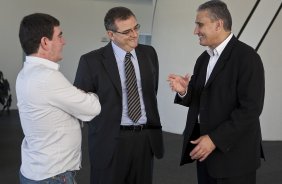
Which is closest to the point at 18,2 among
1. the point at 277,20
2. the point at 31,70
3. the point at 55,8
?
the point at 55,8

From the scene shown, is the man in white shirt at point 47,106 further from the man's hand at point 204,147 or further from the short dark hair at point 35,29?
the man's hand at point 204,147

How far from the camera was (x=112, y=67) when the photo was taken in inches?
101

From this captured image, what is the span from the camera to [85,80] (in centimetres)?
257

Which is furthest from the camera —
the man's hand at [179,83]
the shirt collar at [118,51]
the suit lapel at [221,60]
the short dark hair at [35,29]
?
the shirt collar at [118,51]

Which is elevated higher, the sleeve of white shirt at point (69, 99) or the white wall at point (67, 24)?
the sleeve of white shirt at point (69, 99)

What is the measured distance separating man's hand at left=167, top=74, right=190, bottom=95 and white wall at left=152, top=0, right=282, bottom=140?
4322 mm

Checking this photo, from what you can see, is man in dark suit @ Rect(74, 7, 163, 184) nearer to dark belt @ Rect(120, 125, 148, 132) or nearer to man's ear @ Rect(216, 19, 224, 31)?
dark belt @ Rect(120, 125, 148, 132)

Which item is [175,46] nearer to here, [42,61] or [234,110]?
[234,110]

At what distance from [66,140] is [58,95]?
0.84ft

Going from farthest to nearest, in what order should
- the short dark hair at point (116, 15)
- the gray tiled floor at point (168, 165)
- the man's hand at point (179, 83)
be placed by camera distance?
the gray tiled floor at point (168, 165) < the short dark hair at point (116, 15) < the man's hand at point (179, 83)

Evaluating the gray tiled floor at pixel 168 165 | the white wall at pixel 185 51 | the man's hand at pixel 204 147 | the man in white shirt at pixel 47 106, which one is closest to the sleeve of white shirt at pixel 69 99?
the man in white shirt at pixel 47 106

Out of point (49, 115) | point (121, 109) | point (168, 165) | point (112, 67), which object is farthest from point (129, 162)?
point (168, 165)

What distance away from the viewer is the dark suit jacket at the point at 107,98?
251cm

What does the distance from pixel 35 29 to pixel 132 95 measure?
98cm
